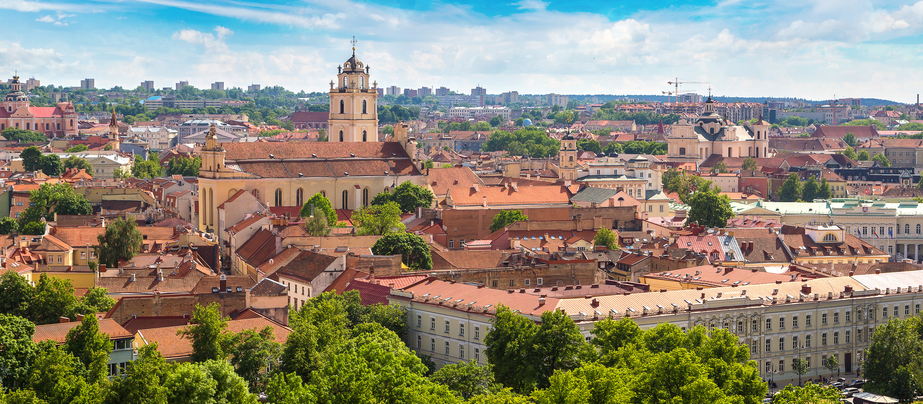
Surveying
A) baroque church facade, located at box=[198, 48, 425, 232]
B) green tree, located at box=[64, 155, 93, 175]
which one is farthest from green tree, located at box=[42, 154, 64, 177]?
baroque church facade, located at box=[198, 48, 425, 232]

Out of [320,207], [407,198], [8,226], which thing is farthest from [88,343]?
[407,198]

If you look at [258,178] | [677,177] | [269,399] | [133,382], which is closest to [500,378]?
[269,399]

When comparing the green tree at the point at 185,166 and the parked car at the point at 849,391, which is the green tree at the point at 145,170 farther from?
the parked car at the point at 849,391

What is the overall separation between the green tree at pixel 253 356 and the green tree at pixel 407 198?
160ft

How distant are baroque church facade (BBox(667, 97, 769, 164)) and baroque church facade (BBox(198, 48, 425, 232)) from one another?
7549 cm

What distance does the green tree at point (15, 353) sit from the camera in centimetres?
4853

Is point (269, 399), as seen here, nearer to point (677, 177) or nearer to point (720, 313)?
point (720, 313)

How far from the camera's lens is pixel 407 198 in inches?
4033

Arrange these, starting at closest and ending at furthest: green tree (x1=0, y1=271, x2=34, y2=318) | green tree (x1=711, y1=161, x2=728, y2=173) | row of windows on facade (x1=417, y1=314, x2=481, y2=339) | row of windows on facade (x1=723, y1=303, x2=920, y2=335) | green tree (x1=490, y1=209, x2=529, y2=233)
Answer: row of windows on facade (x1=417, y1=314, x2=481, y2=339), green tree (x1=0, y1=271, x2=34, y2=318), row of windows on facade (x1=723, y1=303, x2=920, y2=335), green tree (x1=490, y1=209, x2=529, y2=233), green tree (x1=711, y1=161, x2=728, y2=173)

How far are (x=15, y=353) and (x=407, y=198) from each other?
5477 centimetres

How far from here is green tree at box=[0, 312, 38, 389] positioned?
48531 mm

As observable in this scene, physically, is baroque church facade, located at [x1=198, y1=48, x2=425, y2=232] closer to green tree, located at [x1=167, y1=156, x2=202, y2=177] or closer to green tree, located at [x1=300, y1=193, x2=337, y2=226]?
green tree, located at [x1=300, y1=193, x2=337, y2=226]

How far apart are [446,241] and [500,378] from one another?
42.5 meters

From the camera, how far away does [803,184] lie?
506 ft
